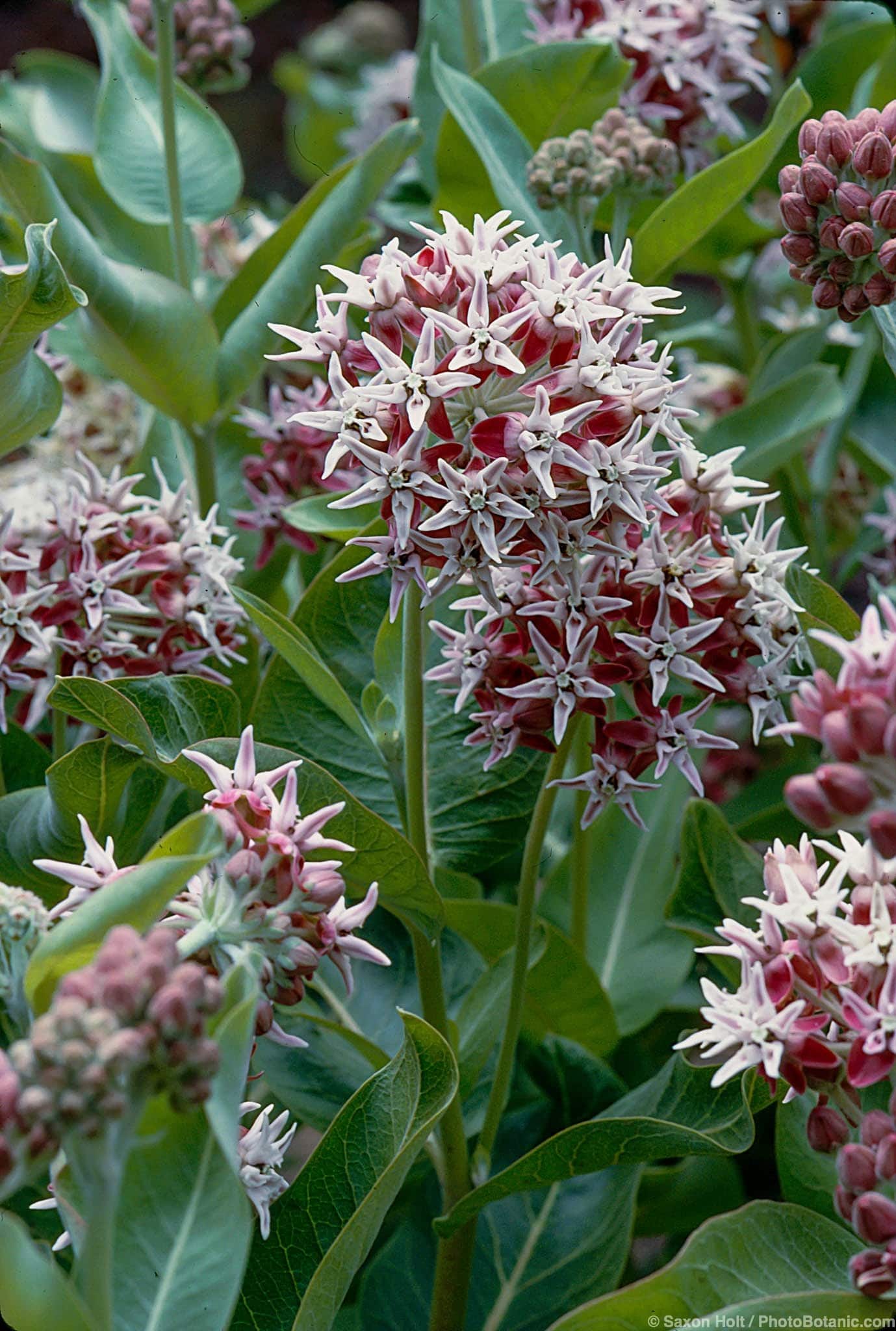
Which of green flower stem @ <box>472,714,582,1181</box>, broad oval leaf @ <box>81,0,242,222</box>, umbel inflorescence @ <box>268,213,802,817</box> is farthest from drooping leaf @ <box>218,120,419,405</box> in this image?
green flower stem @ <box>472,714,582,1181</box>

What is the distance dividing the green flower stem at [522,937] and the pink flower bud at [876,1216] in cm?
20

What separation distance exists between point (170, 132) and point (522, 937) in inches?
21.9

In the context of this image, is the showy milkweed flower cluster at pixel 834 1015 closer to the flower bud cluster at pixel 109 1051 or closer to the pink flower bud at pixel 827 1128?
the pink flower bud at pixel 827 1128

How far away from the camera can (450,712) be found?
706 millimetres

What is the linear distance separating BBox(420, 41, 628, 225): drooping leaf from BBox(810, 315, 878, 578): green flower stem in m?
0.26

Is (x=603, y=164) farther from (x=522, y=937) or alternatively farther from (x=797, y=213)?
(x=522, y=937)

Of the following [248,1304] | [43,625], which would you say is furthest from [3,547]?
[248,1304]

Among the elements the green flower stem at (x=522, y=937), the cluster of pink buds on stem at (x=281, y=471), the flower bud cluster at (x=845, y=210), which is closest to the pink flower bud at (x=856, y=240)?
the flower bud cluster at (x=845, y=210)

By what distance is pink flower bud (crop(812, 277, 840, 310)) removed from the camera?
646 mm

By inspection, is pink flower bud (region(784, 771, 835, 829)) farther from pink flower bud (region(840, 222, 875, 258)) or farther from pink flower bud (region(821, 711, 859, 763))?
pink flower bud (region(840, 222, 875, 258))

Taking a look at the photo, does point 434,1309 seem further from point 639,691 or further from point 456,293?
point 456,293

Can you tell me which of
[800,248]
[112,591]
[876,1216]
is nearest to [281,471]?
[112,591]

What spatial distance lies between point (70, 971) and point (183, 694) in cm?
20

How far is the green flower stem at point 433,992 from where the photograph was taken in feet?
1.89
